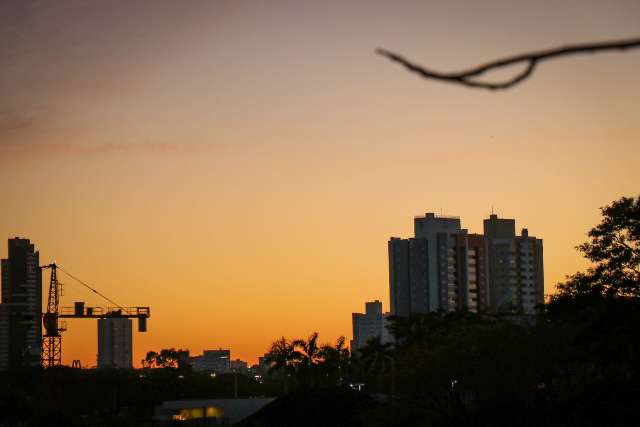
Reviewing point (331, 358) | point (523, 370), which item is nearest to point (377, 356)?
point (331, 358)

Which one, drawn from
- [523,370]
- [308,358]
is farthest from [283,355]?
[523,370]

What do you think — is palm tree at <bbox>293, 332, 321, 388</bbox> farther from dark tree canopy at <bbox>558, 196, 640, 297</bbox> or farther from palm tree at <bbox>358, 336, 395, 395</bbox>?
dark tree canopy at <bbox>558, 196, 640, 297</bbox>

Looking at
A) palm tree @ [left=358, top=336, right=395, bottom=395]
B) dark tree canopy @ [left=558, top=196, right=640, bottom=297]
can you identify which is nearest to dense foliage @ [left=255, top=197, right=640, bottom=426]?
dark tree canopy @ [left=558, top=196, right=640, bottom=297]

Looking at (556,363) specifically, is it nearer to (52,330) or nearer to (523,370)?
(523,370)

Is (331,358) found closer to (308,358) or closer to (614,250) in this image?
(308,358)

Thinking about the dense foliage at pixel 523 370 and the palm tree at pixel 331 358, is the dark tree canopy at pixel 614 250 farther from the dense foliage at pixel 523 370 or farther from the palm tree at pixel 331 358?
the palm tree at pixel 331 358

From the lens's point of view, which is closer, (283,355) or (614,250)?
(614,250)

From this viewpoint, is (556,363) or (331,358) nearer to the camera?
(556,363)

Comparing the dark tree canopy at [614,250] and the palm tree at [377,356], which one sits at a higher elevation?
the dark tree canopy at [614,250]

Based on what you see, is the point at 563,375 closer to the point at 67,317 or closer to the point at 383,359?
the point at 383,359

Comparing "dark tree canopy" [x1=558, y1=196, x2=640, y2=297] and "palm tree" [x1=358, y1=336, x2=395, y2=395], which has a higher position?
"dark tree canopy" [x1=558, y1=196, x2=640, y2=297]

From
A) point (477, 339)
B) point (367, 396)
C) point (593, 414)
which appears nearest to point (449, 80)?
point (593, 414)

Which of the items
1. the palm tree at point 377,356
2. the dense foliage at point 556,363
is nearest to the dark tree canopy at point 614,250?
the dense foliage at point 556,363
